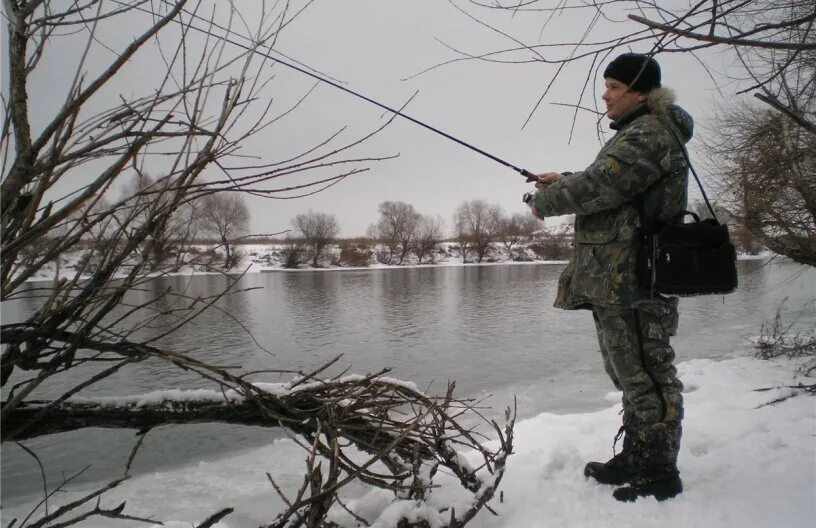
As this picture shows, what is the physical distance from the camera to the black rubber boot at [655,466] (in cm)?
194

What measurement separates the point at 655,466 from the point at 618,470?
168mm

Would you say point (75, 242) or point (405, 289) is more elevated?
point (75, 242)

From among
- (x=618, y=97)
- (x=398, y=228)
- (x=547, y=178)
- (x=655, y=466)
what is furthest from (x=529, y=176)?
(x=398, y=228)

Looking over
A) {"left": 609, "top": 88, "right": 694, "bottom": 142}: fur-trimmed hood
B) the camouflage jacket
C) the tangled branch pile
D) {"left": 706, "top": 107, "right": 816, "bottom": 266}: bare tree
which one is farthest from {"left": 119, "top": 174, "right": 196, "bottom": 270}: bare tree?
{"left": 706, "top": 107, "right": 816, "bottom": 266}: bare tree

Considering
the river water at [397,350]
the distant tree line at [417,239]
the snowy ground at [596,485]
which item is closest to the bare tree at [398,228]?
the distant tree line at [417,239]

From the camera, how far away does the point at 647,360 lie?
6.63ft

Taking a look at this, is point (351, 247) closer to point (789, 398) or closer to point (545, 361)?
point (545, 361)

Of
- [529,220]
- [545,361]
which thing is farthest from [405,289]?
[529,220]

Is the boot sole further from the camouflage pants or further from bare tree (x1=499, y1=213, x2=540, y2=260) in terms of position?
bare tree (x1=499, y1=213, x2=540, y2=260)

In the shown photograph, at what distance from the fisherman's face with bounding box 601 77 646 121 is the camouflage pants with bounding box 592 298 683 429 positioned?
89 centimetres

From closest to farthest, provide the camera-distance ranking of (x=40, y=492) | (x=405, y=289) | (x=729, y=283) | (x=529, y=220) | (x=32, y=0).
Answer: (x=32, y=0) < (x=729, y=283) < (x=40, y=492) < (x=405, y=289) < (x=529, y=220)

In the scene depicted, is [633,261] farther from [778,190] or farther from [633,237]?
[778,190]

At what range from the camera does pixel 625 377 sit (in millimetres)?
2072

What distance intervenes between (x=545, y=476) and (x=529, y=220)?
61604mm
